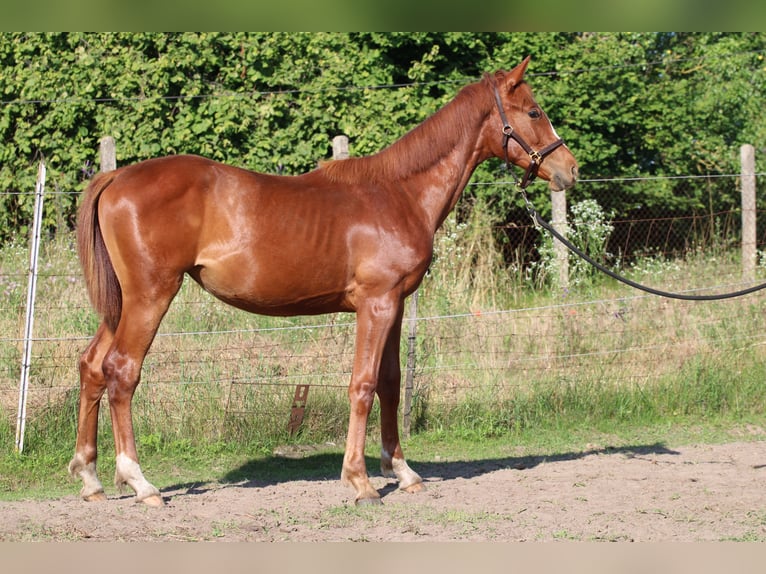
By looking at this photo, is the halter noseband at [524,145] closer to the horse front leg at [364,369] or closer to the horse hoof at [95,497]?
the horse front leg at [364,369]

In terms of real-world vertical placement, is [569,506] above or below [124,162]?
below

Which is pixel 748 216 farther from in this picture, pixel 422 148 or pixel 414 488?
pixel 414 488

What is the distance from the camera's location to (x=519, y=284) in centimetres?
966

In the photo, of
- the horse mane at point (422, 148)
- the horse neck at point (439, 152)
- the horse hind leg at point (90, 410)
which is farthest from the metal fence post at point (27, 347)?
the horse neck at point (439, 152)

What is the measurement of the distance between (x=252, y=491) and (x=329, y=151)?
6.45m

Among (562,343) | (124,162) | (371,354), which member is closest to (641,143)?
(562,343)

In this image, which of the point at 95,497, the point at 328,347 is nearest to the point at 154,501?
the point at 95,497

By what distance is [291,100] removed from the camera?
1133cm

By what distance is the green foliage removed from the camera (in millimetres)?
10750

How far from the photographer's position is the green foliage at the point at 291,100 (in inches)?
423

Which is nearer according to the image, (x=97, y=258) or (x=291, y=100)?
(x=97, y=258)

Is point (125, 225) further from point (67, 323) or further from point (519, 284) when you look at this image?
point (519, 284)

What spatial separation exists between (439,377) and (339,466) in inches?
64.3

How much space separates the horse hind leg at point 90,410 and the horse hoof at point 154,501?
14.6 inches
